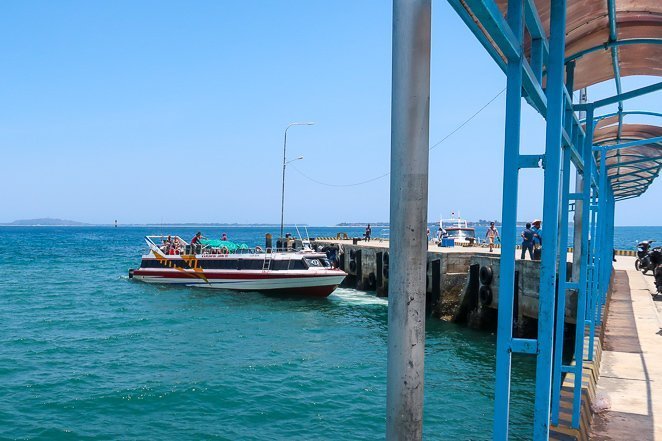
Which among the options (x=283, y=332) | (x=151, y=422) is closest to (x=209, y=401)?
(x=151, y=422)

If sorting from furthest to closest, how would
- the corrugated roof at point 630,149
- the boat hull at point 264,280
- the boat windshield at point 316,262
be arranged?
1. the boat windshield at point 316,262
2. the boat hull at point 264,280
3. the corrugated roof at point 630,149

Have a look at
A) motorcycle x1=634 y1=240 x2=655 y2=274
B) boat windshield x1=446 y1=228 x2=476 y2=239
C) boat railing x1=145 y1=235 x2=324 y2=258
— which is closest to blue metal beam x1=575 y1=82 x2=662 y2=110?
motorcycle x1=634 y1=240 x2=655 y2=274

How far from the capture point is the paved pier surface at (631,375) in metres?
6.60

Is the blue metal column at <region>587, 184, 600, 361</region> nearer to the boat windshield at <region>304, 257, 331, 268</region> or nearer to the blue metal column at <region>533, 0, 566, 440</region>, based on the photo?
the blue metal column at <region>533, 0, 566, 440</region>

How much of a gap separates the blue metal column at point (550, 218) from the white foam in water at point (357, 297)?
2297 cm

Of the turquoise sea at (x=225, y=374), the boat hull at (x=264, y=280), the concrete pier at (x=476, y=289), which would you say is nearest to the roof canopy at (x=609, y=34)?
the turquoise sea at (x=225, y=374)

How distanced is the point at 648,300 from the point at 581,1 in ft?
51.6

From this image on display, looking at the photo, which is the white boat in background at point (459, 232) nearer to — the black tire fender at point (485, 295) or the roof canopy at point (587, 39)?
the black tire fender at point (485, 295)

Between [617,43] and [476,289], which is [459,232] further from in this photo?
[617,43]

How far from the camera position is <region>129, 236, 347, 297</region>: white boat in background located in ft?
94.3

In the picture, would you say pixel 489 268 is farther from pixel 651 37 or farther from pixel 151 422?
pixel 651 37

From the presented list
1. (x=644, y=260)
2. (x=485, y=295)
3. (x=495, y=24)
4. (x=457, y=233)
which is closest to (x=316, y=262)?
(x=485, y=295)

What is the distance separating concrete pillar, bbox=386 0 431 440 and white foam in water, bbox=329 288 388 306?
24.5 metres

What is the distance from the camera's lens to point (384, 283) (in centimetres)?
2938
